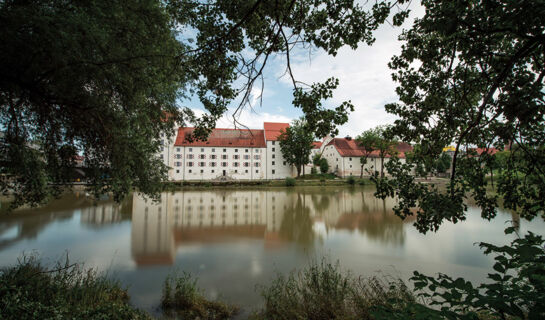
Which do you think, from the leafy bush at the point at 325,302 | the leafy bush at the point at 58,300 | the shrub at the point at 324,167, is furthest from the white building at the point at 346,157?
the leafy bush at the point at 58,300

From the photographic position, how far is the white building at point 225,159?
1751 inches

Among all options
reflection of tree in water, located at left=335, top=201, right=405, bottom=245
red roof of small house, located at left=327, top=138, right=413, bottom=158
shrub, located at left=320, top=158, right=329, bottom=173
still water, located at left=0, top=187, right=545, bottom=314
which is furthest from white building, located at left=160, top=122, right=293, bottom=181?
reflection of tree in water, located at left=335, top=201, right=405, bottom=245

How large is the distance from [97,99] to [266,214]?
1224 centimetres

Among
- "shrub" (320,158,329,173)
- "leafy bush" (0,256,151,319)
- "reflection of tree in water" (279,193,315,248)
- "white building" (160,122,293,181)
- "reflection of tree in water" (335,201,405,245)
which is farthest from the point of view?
"shrub" (320,158,329,173)

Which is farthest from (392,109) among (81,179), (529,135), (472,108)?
(81,179)

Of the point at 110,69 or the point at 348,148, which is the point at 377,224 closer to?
the point at 110,69

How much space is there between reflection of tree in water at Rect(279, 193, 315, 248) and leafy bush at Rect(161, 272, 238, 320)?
15.9 ft

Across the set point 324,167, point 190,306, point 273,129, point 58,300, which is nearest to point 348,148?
point 324,167

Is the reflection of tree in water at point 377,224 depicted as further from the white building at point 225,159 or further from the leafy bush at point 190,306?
the white building at point 225,159

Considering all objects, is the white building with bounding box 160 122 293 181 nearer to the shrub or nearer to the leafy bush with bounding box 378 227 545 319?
the shrub

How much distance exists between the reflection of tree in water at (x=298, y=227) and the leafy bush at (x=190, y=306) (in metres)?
4.85

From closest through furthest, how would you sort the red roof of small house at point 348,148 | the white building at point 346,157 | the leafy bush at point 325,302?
the leafy bush at point 325,302 → the white building at point 346,157 → the red roof of small house at point 348,148

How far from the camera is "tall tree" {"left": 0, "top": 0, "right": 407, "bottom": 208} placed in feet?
10.4

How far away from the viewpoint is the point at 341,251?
8414 millimetres
